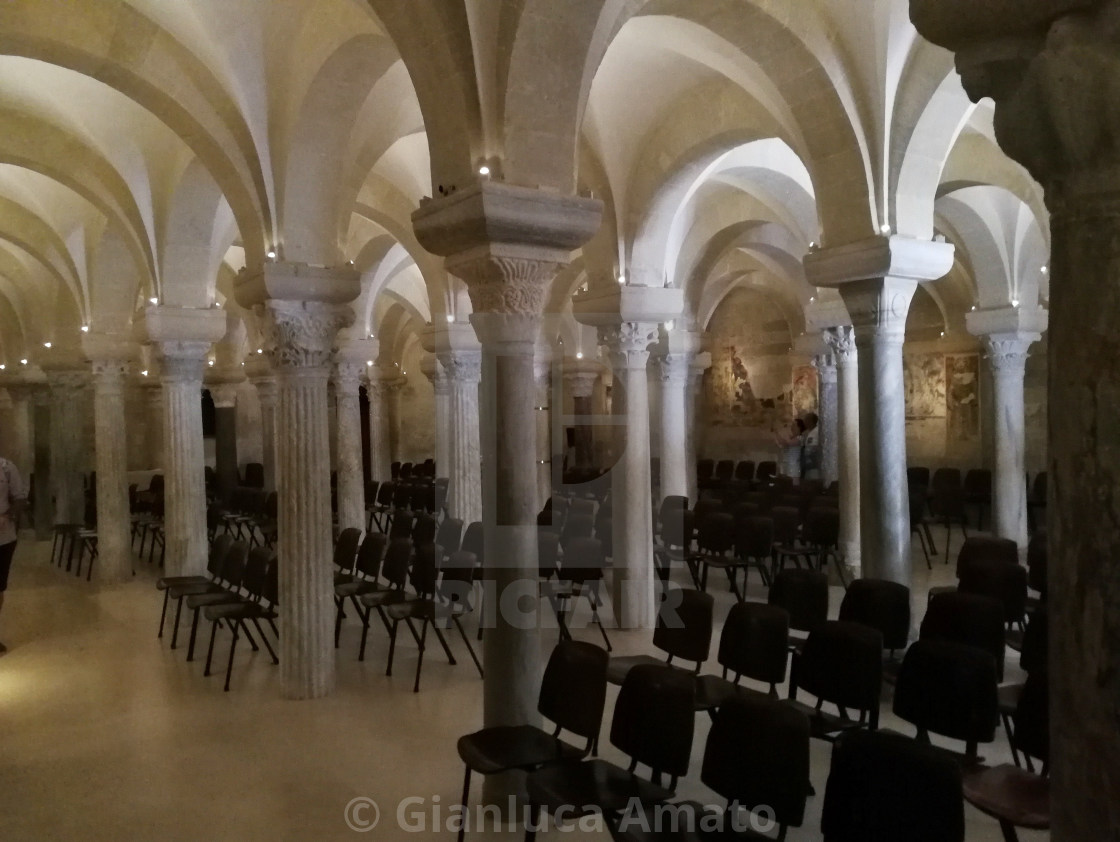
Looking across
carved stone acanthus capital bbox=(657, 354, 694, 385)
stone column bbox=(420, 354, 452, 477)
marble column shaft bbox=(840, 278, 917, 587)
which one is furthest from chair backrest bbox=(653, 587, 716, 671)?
stone column bbox=(420, 354, 452, 477)

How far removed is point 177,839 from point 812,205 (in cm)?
929

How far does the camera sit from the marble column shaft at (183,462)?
8.51m

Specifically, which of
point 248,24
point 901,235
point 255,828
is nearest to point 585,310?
point 901,235

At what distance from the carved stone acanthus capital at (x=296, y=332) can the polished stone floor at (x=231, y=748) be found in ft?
7.74

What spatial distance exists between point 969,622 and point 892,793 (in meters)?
2.21

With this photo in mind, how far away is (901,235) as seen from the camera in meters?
5.70

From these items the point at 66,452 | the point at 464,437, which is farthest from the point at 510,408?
the point at 66,452

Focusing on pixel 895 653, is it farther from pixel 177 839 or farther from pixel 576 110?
pixel 177 839

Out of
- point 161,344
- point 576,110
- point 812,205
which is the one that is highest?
point 812,205

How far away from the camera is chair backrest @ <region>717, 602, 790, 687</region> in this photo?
163 inches

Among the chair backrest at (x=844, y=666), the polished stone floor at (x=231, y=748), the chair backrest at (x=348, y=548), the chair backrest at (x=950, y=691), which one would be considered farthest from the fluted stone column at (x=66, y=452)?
the chair backrest at (x=950, y=691)

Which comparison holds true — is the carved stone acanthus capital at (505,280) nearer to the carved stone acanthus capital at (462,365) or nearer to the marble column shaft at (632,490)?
the marble column shaft at (632,490)

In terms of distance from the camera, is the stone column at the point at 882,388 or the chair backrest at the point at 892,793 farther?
the stone column at the point at 882,388

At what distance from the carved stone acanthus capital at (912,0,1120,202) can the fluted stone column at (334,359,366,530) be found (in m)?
9.64
